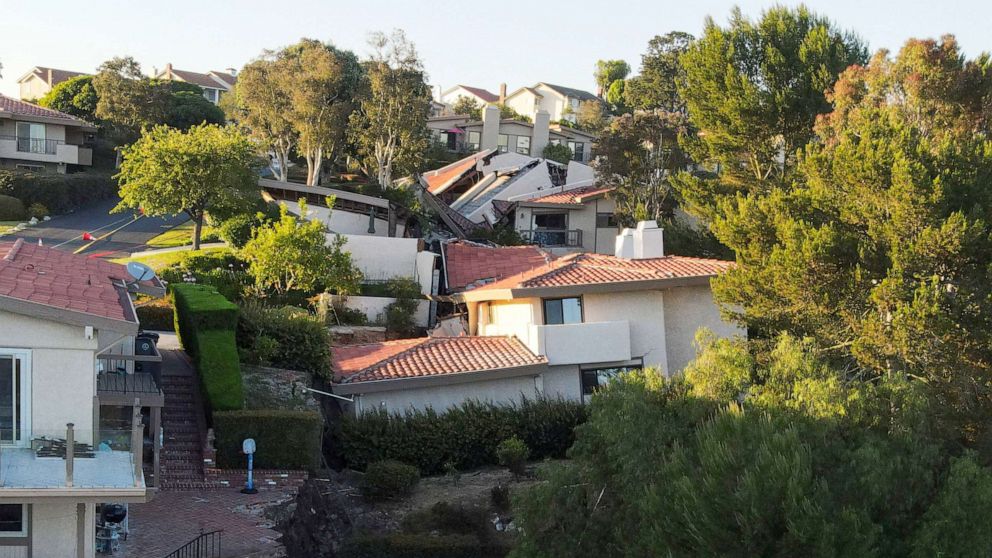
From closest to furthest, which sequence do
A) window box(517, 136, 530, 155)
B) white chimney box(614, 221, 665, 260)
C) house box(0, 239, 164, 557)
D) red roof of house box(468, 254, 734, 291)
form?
house box(0, 239, 164, 557) < red roof of house box(468, 254, 734, 291) < white chimney box(614, 221, 665, 260) < window box(517, 136, 530, 155)

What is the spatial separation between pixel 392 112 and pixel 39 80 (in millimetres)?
64745

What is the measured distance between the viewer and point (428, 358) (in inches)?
1214

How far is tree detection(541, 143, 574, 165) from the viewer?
74.6 m

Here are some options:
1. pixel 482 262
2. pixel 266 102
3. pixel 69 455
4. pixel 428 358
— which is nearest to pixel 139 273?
pixel 428 358

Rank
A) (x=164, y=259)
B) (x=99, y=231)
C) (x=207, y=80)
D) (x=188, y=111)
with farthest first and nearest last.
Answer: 1. (x=207, y=80)
2. (x=188, y=111)
3. (x=99, y=231)
4. (x=164, y=259)

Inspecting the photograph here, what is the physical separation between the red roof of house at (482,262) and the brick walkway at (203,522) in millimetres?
15909

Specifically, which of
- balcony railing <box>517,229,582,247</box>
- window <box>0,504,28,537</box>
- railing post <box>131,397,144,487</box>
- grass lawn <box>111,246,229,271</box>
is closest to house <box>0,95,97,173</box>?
grass lawn <box>111,246,229,271</box>

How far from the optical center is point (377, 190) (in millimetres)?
53562

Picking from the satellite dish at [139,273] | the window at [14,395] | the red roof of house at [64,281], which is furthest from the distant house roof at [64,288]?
the window at [14,395]

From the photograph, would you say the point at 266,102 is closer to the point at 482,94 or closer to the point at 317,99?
the point at 317,99

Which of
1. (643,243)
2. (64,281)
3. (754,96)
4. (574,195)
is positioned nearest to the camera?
(64,281)

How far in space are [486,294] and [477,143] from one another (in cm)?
4561

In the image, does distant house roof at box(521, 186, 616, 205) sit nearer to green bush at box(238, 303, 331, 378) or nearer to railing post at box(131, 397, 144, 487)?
green bush at box(238, 303, 331, 378)

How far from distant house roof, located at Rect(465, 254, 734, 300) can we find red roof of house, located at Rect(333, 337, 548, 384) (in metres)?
1.93
